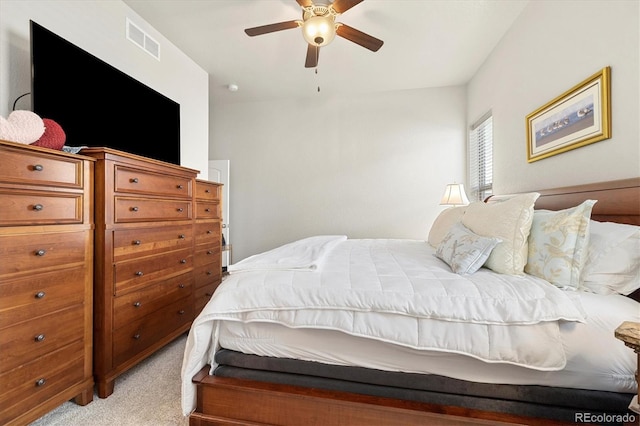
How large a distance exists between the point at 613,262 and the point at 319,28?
84.8 inches

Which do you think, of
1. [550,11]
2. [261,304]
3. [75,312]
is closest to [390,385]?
[261,304]

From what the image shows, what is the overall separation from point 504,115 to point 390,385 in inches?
110

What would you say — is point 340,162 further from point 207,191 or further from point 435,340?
point 435,340

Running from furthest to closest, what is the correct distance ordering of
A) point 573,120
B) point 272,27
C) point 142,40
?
point 142,40 → point 272,27 → point 573,120

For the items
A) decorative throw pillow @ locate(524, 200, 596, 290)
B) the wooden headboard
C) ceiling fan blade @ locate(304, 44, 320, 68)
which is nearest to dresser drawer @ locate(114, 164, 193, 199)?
ceiling fan blade @ locate(304, 44, 320, 68)

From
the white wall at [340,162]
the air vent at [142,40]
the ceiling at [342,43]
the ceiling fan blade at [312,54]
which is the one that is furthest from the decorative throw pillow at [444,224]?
the air vent at [142,40]

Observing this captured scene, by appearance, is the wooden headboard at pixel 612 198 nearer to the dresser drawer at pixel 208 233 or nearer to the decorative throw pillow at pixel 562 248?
the decorative throw pillow at pixel 562 248

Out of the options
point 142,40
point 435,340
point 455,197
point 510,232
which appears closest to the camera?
point 435,340

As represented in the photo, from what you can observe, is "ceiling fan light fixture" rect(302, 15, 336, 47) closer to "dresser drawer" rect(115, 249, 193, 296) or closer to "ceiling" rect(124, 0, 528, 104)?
"ceiling" rect(124, 0, 528, 104)

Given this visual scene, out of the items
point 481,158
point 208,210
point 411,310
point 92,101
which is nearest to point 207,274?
point 208,210

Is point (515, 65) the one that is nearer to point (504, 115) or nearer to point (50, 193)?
point (504, 115)

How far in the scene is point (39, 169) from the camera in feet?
3.76

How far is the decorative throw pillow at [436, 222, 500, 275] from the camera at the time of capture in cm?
123

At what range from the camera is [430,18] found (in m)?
2.23
